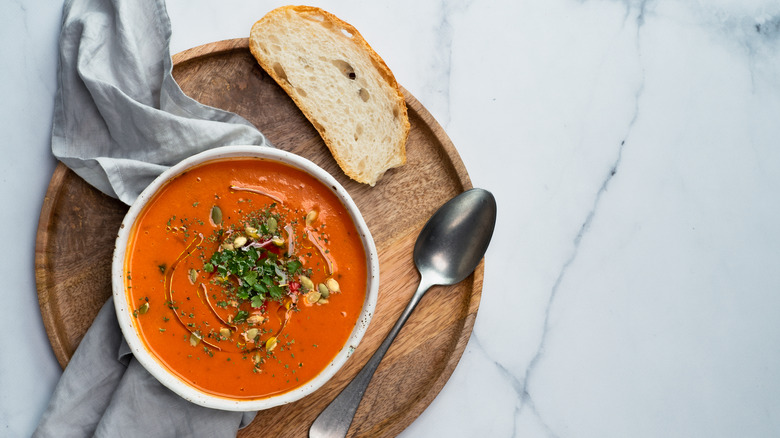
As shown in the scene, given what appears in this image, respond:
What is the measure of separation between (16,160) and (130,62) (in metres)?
0.64

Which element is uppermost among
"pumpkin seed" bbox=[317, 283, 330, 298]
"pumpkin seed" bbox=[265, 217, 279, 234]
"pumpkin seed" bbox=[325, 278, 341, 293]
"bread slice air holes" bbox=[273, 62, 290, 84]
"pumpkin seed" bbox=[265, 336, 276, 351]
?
"bread slice air holes" bbox=[273, 62, 290, 84]

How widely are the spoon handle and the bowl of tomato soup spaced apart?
252 millimetres

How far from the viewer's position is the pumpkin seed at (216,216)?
188cm

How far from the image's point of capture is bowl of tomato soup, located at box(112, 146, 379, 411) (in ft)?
6.15

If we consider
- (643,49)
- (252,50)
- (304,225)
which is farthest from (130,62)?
(643,49)

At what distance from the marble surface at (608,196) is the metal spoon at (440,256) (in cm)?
27

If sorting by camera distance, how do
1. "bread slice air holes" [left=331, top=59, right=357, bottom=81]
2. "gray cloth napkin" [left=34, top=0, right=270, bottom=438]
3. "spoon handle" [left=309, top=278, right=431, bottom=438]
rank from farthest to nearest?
1. "bread slice air holes" [left=331, top=59, right=357, bottom=81]
2. "spoon handle" [left=309, top=278, right=431, bottom=438]
3. "gray cloth napkin" [left=34, top=0, right=270, bottom=438]

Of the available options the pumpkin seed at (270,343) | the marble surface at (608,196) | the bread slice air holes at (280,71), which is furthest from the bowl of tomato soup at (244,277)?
the marble surface at (608,196)

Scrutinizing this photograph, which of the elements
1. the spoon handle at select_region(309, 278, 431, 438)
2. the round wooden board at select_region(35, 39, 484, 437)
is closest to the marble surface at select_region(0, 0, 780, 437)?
the round wooden board at select_region(35, 39, 484, 437)

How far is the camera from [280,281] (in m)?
1.89

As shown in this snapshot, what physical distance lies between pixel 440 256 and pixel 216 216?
89 centimetres

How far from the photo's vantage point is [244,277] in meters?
1.86

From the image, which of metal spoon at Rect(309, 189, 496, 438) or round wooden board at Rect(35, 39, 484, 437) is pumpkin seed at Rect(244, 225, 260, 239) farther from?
metal spoon at Rect(309, 189, 496, 438)

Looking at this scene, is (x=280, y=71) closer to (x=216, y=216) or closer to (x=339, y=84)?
(x=339, y=84)
